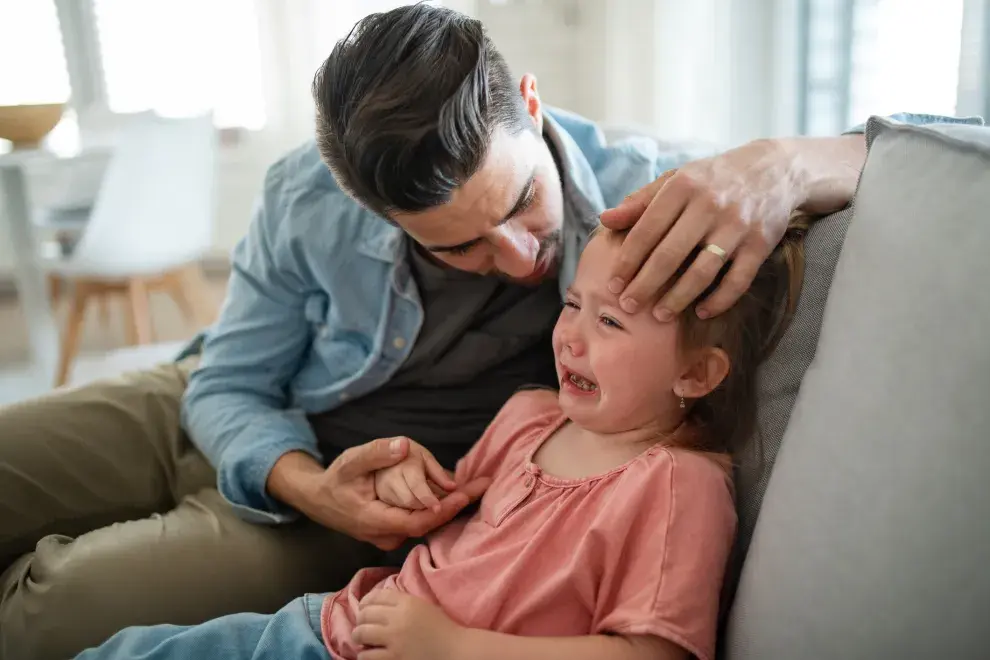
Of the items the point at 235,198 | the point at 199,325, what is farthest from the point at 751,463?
the point at 235,198

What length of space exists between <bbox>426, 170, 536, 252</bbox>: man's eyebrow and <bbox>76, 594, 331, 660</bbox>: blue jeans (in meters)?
0.44

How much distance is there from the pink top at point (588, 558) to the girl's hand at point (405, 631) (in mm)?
47

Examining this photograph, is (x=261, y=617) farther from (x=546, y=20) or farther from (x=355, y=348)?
(x=546, y=20)

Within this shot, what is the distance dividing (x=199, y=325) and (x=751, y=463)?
292 centimetres

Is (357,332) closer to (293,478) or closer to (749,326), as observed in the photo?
(293,478)

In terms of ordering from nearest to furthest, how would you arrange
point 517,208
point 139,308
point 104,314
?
point 517,208 < point 139,308 < point 104,314

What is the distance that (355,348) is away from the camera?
49.0 inches

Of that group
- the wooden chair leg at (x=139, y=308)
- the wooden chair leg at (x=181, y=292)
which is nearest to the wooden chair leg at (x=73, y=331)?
the wooden chair leg at (x=139, y=308)

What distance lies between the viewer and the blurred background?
7.61 feet

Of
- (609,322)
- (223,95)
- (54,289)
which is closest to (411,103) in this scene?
(609,322)

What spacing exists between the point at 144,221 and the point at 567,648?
269 centimetres

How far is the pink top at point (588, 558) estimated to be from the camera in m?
0.76

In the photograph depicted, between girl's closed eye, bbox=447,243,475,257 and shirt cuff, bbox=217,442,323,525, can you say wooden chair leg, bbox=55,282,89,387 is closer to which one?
shirt cuff, bbox=217,442,323,525

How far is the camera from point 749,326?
88 centimetres
